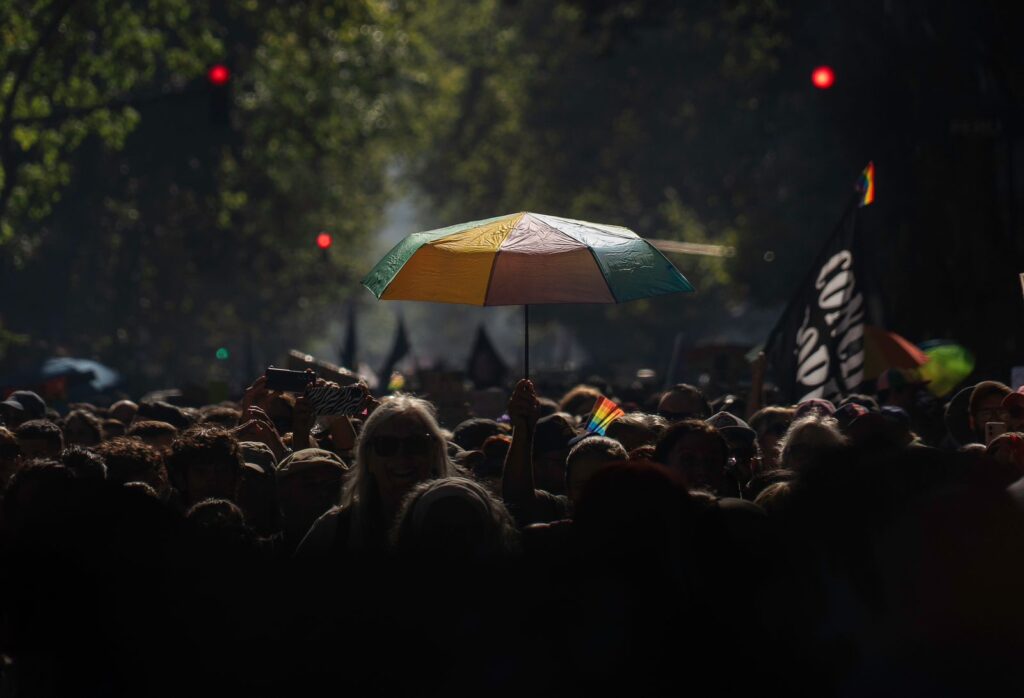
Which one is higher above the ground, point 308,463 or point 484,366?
point 484,366

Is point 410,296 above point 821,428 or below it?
above

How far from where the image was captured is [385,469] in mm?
5094

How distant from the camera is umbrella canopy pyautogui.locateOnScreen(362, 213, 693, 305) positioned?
21.8 feet

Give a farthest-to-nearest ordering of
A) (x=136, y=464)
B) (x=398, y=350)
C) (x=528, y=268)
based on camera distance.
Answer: (x=398, y=350), (x=528, y=268), (x=136, y=464)

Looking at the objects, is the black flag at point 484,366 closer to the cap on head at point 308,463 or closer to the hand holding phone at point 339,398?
the hand holding phone at point 339,398

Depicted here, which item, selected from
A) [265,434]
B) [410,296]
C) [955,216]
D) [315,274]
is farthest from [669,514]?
[315,274]

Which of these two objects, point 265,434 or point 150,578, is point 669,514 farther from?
point 265,434

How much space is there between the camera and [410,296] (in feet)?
22.5

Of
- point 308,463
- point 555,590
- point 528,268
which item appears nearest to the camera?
point 555,590

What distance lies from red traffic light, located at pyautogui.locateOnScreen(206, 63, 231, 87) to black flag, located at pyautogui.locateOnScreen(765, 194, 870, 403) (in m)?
8.47

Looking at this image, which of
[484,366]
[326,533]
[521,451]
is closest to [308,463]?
[521,451]

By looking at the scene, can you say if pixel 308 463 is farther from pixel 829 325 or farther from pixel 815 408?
pixel 829 325

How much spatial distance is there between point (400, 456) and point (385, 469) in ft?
0.22

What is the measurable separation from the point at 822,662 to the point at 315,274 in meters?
46.6
